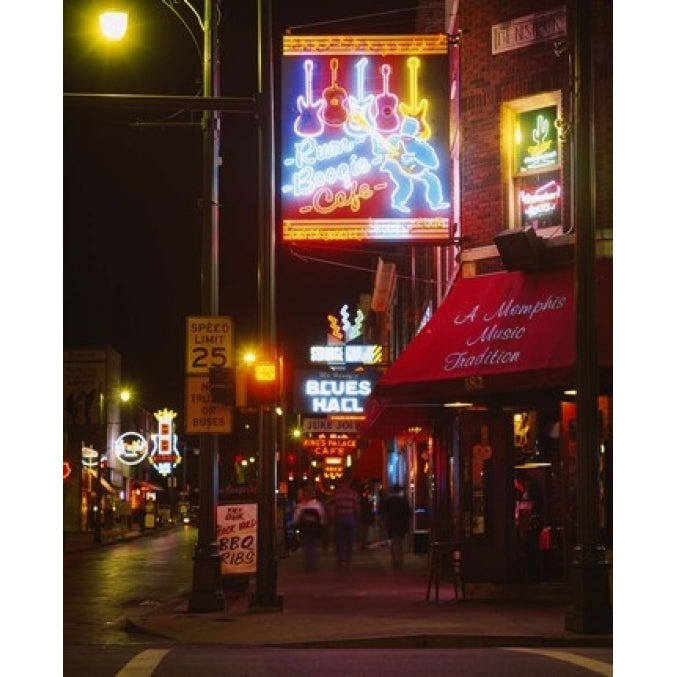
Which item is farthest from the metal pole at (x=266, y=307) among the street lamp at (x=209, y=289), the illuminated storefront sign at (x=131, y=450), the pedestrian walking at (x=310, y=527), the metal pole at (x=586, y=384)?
the illuminated storefront sign at (x=131, y=450)

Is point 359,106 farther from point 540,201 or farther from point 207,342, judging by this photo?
point 207,342

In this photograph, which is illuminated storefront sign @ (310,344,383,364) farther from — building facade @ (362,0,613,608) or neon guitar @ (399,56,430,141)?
neon guitar @ (399,56,430,141)

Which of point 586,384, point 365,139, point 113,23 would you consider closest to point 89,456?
point 365,139

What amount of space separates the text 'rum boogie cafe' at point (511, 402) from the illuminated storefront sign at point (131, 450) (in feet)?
157

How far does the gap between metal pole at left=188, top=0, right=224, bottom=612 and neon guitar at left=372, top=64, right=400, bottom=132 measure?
2703 millimetres

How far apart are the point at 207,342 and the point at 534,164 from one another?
211 inches

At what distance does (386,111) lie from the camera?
761 inches

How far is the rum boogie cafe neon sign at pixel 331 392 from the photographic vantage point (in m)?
38.9

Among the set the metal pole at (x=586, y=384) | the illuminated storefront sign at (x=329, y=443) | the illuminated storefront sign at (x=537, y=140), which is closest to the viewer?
the metal pole at (x=586, y=384)

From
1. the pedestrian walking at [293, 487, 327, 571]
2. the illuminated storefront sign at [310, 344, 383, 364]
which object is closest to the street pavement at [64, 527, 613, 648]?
the pedestrian walking at [293, 487, 327, 571]

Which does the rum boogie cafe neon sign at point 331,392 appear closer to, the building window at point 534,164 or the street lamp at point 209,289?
the building window at point 534,164

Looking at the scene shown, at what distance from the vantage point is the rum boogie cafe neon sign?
128 feet
